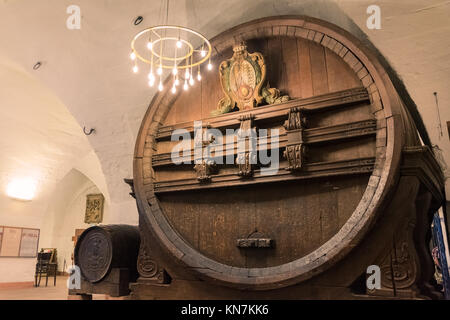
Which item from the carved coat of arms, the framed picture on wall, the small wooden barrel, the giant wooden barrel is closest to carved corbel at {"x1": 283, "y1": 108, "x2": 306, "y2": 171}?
the giant wooden barrel

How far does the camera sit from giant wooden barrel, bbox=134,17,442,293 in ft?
6.92

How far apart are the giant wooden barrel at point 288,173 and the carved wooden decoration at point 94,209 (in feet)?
33.0

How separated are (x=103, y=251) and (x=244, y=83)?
5.37 ft

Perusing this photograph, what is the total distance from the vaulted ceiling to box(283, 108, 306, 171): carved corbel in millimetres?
1108

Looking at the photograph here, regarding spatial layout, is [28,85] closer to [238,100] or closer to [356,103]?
[238,100]

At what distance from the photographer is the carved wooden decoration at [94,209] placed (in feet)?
40.3

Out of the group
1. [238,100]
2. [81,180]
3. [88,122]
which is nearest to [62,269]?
[81,180]

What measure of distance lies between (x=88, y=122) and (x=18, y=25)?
4.03 feet

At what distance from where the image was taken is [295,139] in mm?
2457

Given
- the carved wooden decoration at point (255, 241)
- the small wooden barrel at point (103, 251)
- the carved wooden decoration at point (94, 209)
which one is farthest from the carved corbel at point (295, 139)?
the carved wooden decoration at point (94, 209)

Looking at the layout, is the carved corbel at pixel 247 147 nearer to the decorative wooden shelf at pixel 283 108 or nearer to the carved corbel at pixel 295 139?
the decorative wooden shelf at pixel 283 108

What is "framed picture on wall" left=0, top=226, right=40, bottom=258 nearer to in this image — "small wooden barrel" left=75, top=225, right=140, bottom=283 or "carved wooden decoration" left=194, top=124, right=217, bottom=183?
"small wooden barrel" left=75, top=225, right=140, bottom=283

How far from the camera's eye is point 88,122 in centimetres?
430

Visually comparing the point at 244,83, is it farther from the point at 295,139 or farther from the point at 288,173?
the point at 288,173
